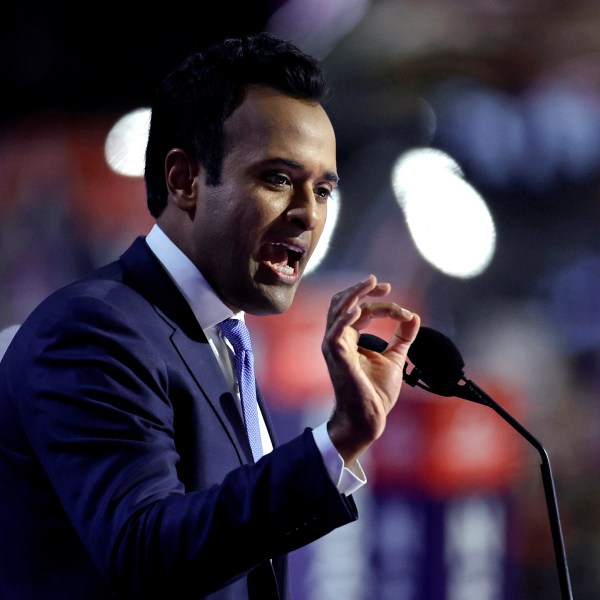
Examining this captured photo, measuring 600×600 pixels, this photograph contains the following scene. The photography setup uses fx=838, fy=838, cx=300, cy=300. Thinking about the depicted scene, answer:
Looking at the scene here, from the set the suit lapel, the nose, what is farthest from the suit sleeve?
the nose

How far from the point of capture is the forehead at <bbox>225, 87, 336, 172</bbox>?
1.20 m

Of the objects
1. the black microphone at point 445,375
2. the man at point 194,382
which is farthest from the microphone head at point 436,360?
the man at point 194,382

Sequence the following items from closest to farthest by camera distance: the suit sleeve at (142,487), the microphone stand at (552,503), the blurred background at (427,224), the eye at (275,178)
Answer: the suit sleeve at (142,487) < the microphone stand at (552,503) < the eye at (275,178) < the blurred background at (427,224)

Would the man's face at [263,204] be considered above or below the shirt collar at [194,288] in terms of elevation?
above

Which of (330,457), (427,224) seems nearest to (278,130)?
(330,457)

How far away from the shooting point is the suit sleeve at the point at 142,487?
823 millimetres

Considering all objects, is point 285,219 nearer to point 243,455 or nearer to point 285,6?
point 243,455

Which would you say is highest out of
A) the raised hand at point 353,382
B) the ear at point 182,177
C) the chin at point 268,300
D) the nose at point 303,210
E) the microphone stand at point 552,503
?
the ear at point 182,177

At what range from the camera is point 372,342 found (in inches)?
43.6

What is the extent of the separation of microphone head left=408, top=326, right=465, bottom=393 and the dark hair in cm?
38

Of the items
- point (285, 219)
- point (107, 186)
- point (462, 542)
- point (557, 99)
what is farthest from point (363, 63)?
point (285, 219)

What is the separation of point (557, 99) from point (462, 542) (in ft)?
5.77

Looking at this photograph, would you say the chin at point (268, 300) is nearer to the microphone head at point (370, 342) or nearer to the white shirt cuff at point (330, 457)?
the microphone head at point (370, 342)

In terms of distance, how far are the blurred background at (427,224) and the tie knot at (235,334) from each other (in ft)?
5.44
